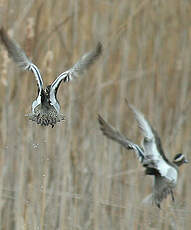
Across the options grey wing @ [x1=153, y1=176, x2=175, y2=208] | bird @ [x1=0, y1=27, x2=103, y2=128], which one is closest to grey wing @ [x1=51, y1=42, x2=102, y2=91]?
bird @ [x1=0, y1=27, x2=103, y2=128]

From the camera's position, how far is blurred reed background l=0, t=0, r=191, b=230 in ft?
7.72

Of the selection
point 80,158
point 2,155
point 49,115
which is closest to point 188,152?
point 80,158

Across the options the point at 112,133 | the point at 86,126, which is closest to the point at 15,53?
the point at 112,133

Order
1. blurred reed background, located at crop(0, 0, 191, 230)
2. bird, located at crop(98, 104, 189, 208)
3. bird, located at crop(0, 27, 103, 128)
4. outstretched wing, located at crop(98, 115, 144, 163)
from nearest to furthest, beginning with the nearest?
bird, located at crop(0, 27, 103, 128) → outstretched wing, located at crop(98, 115, 144, 163) → bird, located at crop(98, 104, 189, 208) → blurred reed background, located at crop(0, 0, 191, 230)

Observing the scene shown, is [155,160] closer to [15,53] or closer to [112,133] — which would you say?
[112,133]

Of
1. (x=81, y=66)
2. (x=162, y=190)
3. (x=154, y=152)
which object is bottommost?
(x=162, y=190)

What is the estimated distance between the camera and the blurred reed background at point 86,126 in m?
2.35

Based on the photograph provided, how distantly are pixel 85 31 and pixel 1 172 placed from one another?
3.57ft

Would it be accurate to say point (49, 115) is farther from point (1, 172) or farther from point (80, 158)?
point (80, 158)

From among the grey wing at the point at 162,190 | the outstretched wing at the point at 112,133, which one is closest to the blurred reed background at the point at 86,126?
the grey wing at the point at 162,190

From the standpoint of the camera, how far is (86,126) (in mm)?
2834

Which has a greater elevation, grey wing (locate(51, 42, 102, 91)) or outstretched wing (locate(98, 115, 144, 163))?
grey wing (locate(51, 42, 102, 91))

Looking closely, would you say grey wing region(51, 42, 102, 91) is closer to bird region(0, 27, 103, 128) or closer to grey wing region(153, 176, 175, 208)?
bird region(0, 27, 103, 128)

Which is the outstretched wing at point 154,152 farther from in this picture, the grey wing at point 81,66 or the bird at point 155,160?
the grey wing at point 81,66
